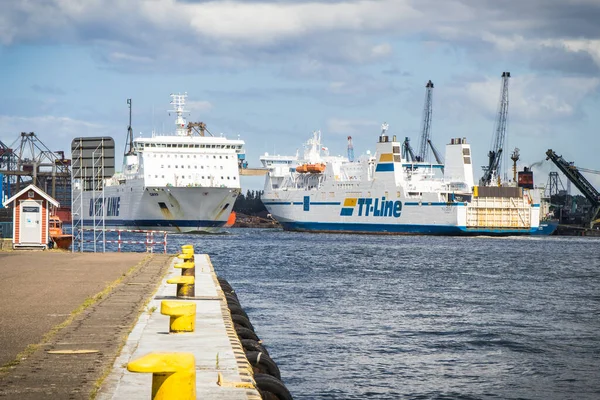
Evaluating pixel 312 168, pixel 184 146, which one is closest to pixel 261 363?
pixel 184 146

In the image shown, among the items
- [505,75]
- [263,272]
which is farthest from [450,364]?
[505,75]

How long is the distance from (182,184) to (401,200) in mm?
20396

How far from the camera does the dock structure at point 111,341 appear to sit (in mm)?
6922

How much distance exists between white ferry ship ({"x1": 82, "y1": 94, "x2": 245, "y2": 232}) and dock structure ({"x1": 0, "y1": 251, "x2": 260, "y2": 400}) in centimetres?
5734

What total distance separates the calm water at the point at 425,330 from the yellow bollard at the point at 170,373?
7383 millimetres

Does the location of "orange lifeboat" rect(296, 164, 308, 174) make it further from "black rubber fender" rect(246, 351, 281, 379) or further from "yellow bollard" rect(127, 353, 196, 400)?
"yellow bollard" rect(127, 353, 196, 400)

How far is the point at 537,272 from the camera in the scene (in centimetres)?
3841

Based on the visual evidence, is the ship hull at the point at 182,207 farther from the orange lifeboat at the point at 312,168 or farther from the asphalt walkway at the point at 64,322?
the asphalt walkway at the point at 64,322

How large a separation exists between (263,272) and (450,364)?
19920mm

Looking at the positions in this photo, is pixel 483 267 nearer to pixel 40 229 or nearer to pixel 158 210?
pixel 40 229

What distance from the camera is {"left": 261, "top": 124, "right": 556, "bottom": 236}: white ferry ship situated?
85.1 m

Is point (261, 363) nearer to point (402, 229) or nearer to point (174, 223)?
point (174, 223)

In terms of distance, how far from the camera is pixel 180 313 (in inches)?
353

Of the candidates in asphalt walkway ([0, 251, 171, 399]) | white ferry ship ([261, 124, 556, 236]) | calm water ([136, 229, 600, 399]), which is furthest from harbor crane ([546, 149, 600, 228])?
asphalt walkway ([0, 251, 171, 399])
